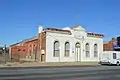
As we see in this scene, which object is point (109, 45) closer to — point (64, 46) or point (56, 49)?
point (64, 46)

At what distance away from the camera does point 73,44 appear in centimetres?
5444

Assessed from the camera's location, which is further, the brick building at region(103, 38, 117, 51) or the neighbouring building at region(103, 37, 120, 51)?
the neighbouring building at region(103, 37, 120, 51)

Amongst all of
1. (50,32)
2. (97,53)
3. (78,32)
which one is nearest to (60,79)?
(50,32)

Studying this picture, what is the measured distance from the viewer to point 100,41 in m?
59.3

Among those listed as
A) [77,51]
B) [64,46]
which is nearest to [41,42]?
[64,46]

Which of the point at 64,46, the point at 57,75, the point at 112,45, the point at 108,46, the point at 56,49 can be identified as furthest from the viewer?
the point at 112,45

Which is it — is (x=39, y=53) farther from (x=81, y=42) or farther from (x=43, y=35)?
(x=81, y=42)

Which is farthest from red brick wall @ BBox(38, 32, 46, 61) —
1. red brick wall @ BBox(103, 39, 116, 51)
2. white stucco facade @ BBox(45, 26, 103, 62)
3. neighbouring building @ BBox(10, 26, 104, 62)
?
red brick wall @ BBox(103, 39, 116, 51)

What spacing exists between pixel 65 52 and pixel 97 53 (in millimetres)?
9083

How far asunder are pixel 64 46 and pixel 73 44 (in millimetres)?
2345

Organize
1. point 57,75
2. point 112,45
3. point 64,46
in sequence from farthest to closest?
point 112,45 → point 64,46 → point 57,75

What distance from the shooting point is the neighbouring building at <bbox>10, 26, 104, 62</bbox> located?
5103 centimetres

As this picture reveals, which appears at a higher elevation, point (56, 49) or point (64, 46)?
point (64, 46)

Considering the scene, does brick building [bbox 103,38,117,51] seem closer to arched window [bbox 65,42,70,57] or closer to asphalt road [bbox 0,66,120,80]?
arched window [bbox 65,42,70,57]
